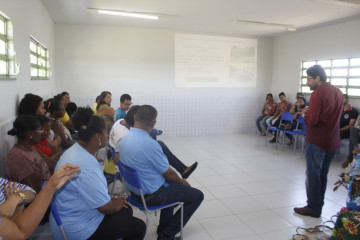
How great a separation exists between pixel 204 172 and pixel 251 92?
427cm

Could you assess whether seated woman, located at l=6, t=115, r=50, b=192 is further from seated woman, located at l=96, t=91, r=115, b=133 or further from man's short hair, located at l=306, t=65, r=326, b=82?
man's short hair, located at l=306, t=65, r=326, b=82

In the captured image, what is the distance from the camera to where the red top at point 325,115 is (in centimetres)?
276

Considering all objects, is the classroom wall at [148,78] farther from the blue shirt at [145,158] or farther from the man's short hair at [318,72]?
the blue shirt at [145,158]

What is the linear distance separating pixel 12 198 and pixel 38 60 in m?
3.78

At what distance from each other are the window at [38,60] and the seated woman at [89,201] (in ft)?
8.75

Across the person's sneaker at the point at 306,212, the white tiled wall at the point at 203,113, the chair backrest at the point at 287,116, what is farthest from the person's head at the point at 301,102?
the person's sneaker at the point at 306,212

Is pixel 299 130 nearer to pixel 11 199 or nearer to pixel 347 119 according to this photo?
pixel 347 119

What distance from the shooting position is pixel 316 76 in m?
2.86

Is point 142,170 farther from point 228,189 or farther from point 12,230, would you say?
point 228,189

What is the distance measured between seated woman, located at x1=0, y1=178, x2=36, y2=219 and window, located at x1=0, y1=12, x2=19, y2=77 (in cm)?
147

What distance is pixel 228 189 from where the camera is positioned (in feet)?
12.2

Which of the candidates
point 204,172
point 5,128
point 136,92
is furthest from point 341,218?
point 136,92

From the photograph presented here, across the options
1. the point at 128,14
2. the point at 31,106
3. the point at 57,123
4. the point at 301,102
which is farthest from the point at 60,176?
the point at 301,102

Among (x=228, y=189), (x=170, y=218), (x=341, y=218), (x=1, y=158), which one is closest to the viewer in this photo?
(x=341, y=218)
